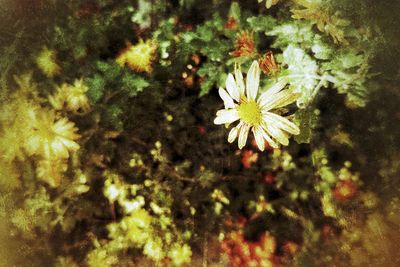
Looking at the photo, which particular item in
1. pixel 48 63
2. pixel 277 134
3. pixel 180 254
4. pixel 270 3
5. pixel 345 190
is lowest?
pixel 180 254

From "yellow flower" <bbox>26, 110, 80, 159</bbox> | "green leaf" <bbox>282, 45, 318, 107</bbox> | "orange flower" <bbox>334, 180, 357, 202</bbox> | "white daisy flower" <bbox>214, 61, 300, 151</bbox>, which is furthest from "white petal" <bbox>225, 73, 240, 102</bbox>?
"yellow flower" <bbox>26, 110, 80, 159</bbox>

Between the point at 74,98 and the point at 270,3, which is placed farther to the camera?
the point at 74,98

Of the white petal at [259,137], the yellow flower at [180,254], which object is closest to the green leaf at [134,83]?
the white petal at [259,137]

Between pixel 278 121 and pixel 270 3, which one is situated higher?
pixel 270 3

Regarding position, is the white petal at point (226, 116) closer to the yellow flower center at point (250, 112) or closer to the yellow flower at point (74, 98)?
the yellow flower center at point (250, 112)

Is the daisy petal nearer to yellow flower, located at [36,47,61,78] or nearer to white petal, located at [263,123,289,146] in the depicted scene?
white petal, located at [263,123,289,146]

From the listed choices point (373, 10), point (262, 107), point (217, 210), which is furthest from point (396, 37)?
point (217, 210)

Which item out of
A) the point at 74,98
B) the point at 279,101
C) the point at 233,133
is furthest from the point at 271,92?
the point at 74,98

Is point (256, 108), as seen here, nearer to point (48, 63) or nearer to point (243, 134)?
point (243, 134)
